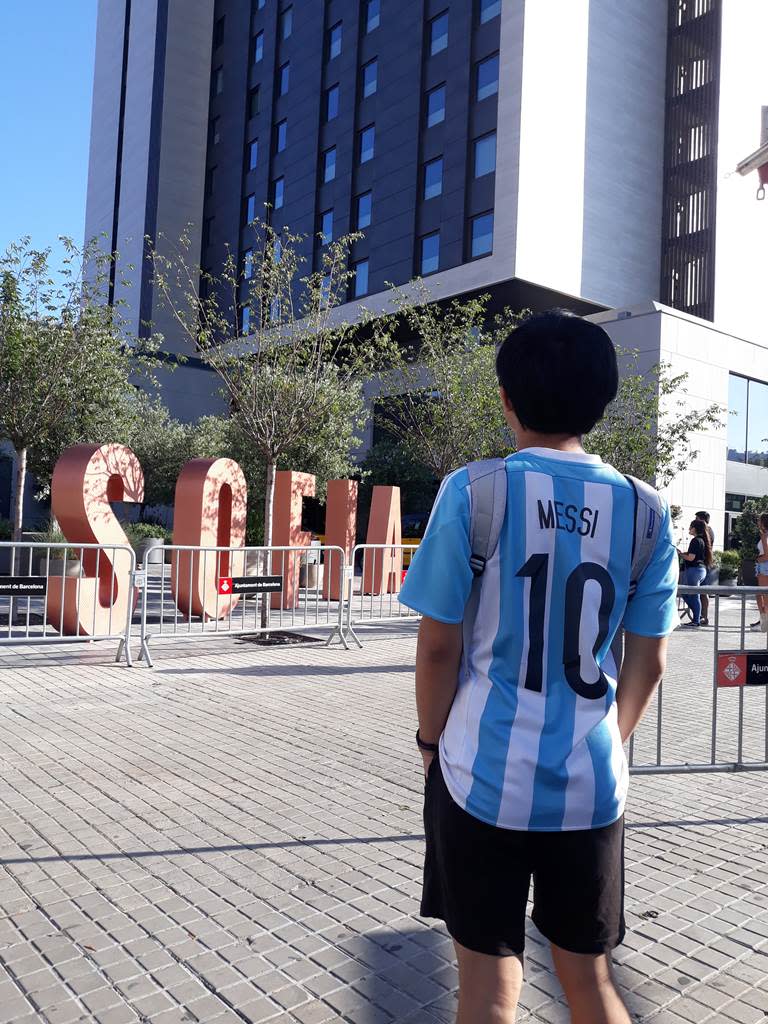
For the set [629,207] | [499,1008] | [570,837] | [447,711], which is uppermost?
[629,207]

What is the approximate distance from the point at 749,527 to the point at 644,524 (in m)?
30.0

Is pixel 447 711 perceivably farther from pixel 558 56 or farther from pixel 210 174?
pixel 210 174

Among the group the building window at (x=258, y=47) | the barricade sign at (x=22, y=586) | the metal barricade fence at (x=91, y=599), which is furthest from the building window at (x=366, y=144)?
the barricade sign at (x=22, y=586)

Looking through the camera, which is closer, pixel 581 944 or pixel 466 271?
pixel 581 944

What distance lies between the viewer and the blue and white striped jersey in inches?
67.0

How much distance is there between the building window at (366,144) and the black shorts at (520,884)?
39.0 meters

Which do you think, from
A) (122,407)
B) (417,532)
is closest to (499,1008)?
(122,407)

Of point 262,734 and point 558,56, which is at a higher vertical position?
point 558,56

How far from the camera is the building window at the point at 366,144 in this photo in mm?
37375

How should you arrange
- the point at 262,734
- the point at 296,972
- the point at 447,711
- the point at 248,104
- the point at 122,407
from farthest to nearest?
the point at 248,104
the point at 122,407
the point at 262,734
the point at 296,972
the point at 447,711

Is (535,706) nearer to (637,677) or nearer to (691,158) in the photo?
(637,677)

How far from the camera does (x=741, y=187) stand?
35250 mm

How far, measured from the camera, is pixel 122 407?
15.2 metres

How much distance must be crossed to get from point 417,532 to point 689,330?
39.8ft
